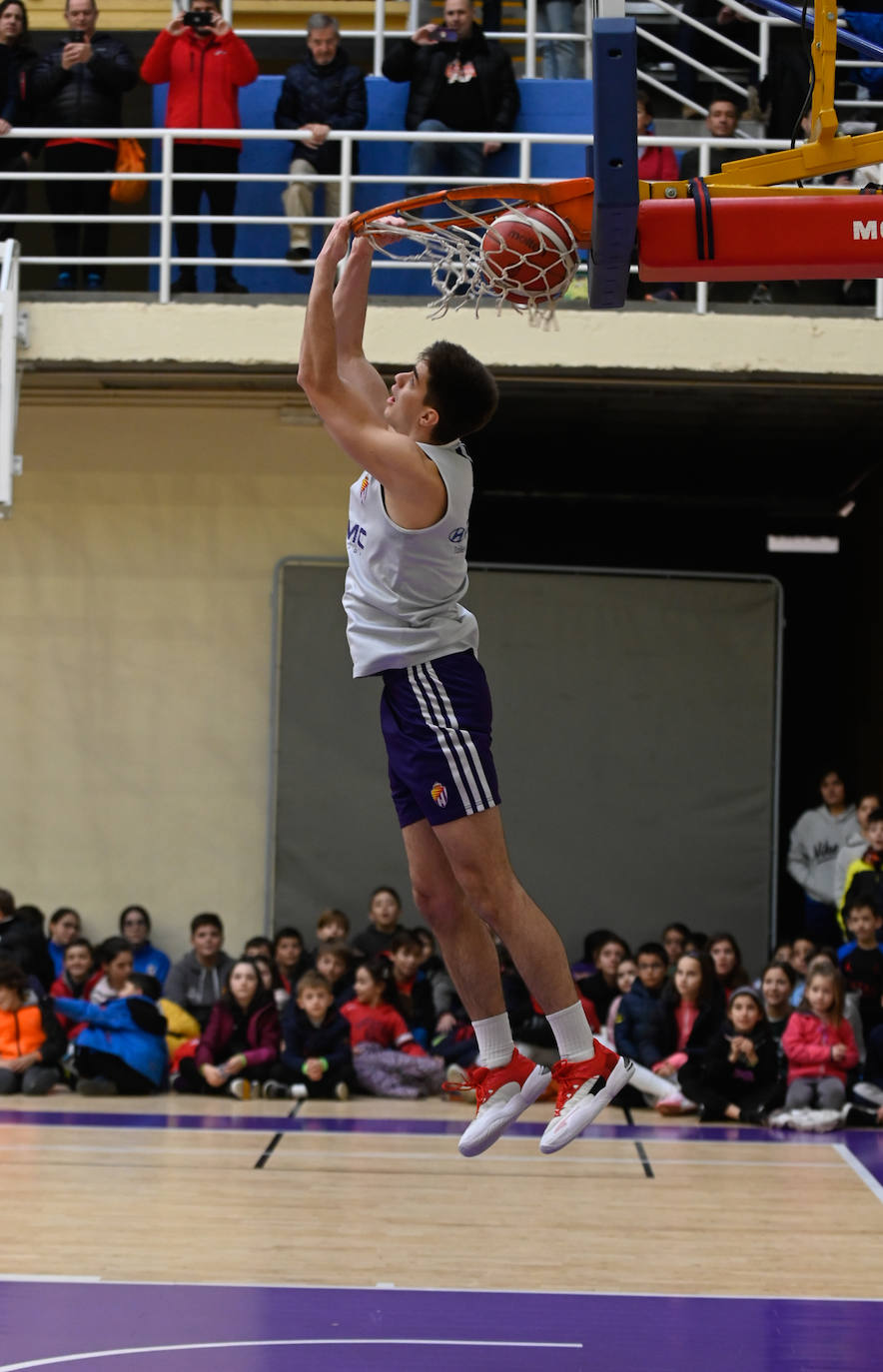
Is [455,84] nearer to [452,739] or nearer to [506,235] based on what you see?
[506,235]

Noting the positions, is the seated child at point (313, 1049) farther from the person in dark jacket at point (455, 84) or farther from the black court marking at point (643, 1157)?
the person in dark jacket at point (455, 84)

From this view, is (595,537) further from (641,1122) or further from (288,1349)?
(288,1349)

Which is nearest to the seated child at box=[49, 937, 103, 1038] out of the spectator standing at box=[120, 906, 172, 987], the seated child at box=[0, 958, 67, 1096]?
the seated child at box=[0, 958, 67, 1096]

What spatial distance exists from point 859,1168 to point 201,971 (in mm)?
5011

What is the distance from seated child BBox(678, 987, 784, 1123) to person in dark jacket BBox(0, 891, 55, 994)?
4.65 meters

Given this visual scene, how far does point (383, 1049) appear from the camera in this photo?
11398 millimetres

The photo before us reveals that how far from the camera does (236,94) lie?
42.6 ft

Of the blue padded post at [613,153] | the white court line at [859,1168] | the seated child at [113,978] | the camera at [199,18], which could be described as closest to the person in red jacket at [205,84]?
the camera at [199,18]

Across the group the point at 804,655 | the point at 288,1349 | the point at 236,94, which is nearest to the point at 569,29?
the point at 236,94

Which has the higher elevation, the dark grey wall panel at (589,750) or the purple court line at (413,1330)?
the dark grey wall panel at (589,750)

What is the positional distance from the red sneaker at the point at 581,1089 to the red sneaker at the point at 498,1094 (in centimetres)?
8

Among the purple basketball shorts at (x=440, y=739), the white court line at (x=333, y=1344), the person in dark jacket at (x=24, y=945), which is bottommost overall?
the white court line at (x=333, y=1344)

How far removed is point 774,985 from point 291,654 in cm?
458

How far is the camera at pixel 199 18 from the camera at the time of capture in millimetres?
12109
